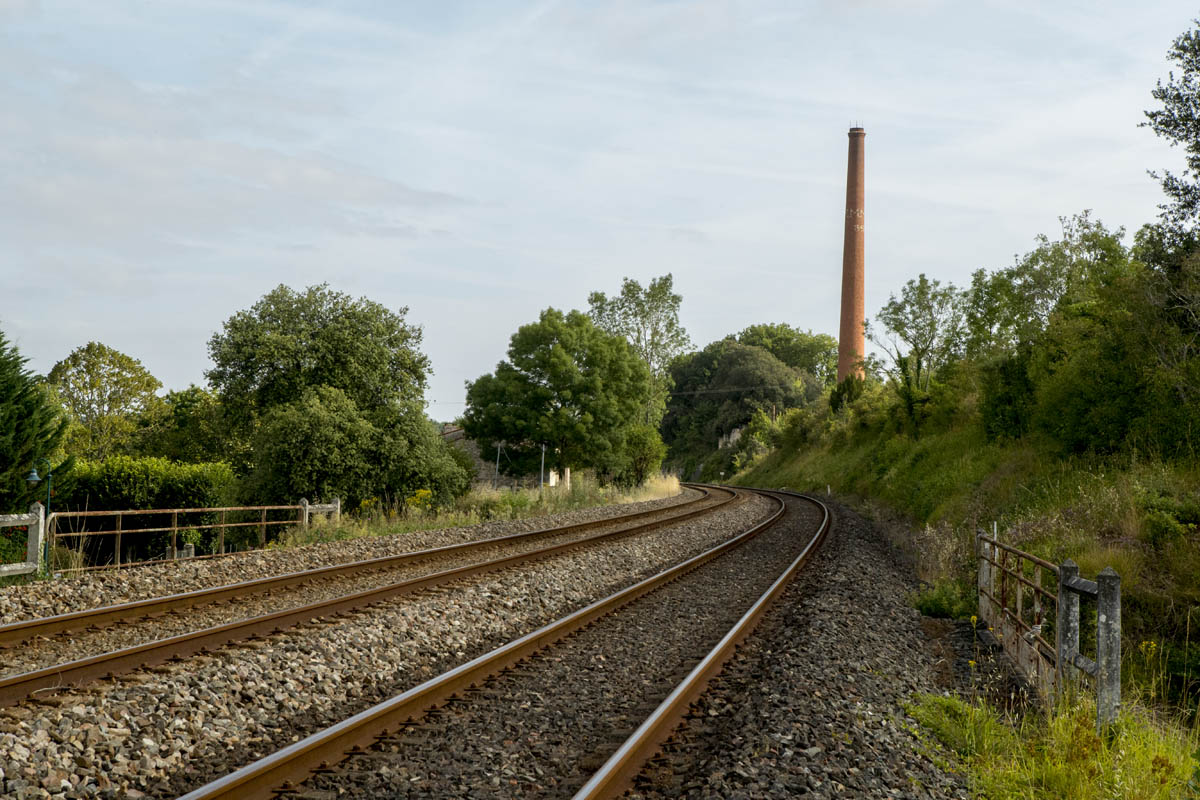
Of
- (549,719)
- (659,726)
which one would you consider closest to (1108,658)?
(659,726)

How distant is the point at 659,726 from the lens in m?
6.20

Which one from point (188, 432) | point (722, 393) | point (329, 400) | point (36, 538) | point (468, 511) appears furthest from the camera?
point (722, 393)

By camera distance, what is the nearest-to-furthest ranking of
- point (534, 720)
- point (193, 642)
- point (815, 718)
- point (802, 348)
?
point (815, 718), point (534, 720), point (193, 642), point (802, 348)

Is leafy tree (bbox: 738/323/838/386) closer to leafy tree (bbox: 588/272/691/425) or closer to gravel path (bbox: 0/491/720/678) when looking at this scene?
leafy tree (bbox: 588/272/691/425)

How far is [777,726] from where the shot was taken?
6094mm

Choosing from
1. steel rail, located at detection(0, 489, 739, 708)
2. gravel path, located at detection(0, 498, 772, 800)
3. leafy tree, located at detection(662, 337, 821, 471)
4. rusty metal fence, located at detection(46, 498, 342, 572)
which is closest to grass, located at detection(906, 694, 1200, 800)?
gravel path, located at detection(0, 498, 772, 800)

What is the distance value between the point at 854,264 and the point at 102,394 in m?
45.9

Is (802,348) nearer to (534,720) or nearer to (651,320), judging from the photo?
(651,320)

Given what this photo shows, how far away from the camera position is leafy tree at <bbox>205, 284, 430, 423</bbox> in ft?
102

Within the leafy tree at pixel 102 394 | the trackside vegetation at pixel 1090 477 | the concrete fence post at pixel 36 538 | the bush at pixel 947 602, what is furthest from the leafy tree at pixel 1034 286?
the leafy tree at pixel 102 394

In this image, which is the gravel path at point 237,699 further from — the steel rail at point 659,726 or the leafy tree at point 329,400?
the leafy tree at point 329,400

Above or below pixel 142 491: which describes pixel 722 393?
above

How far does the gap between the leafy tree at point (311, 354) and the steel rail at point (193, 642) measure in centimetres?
1972

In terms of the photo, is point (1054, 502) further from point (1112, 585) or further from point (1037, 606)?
point (1112, 585)
